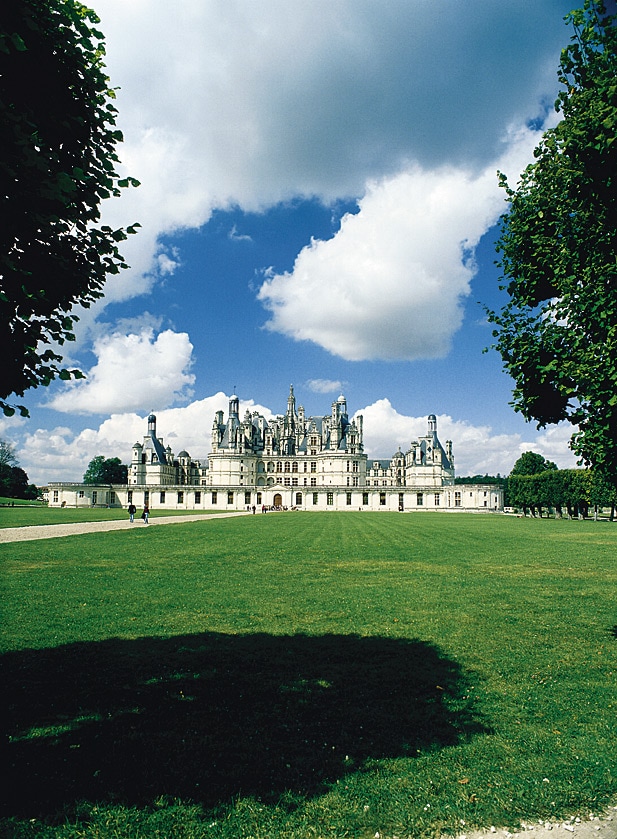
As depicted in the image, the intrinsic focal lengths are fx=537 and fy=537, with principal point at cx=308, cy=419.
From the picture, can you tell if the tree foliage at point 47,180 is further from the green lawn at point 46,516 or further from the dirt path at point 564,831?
the green lawn at point 46,516

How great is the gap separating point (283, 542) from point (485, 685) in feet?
68.8

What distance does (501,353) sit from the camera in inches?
433

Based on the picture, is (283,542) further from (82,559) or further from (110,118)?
(110,118)

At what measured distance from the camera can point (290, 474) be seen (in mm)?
119562

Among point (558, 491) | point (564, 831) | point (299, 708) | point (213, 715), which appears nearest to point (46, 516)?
point (213, 715)

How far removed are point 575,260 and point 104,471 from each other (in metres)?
130

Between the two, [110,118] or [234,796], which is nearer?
[234,796]

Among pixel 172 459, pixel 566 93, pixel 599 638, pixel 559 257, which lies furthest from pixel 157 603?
pixel 172 459

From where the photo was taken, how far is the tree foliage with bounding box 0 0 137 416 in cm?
561

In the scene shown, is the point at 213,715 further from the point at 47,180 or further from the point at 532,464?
the point at 532,464

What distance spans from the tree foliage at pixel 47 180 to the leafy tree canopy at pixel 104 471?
420 ft

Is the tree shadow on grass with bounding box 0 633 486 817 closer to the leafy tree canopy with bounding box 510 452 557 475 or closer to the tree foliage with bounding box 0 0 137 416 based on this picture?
the tree foliage with bounding box 0 0 137 416

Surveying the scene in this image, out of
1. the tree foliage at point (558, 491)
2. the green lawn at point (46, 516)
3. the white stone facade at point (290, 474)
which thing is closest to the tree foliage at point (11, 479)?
the white stone facade at point (290, 474)

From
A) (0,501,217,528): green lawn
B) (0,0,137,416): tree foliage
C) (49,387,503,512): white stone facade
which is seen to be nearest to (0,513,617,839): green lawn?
(0,0,137,416): tree foliage
